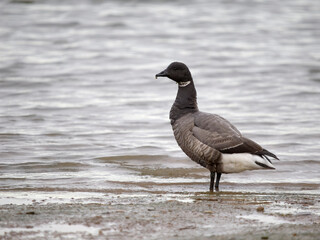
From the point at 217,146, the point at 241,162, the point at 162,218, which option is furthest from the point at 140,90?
the point at 162,218

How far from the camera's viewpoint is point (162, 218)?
22.1 ft

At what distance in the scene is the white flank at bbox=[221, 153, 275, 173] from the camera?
29.7 ft

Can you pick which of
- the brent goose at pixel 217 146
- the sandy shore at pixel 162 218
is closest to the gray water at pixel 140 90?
the brent goose at pixel 217 146

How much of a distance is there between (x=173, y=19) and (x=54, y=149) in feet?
59.6

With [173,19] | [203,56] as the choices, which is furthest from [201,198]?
[173,19]

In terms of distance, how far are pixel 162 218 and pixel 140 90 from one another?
40.3 ft

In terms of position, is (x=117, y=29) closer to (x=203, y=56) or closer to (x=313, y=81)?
(x=203, y=56)

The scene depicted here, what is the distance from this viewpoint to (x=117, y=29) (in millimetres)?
27594

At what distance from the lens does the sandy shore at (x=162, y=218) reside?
611 cm

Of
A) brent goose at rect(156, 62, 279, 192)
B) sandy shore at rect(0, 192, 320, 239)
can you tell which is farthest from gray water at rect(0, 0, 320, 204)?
sandy shore at rect(0, 192, 320, 239)

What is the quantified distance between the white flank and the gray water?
0.70m

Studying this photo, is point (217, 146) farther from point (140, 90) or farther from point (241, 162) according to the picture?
point (140, 90)

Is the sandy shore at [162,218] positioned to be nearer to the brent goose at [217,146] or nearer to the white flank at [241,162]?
the white flank at [241,162]

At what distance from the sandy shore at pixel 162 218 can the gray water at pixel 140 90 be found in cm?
109
